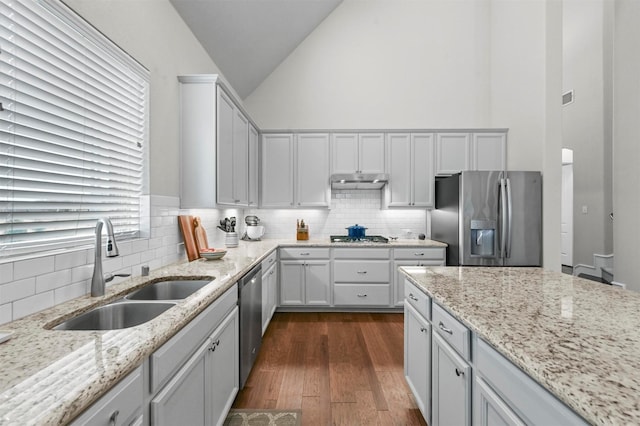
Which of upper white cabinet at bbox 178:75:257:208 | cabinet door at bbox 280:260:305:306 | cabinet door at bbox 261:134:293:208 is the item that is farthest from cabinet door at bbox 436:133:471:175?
upper white cabinet at bbox 178:75:257:208

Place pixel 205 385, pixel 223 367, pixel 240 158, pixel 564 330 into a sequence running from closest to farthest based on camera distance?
pixel 564 330 < pixel 205 385 < pixel 223 367 < pixel 240 158

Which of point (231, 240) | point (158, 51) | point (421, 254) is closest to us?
point (158, 51)

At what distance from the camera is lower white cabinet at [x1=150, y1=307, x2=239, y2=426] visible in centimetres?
110

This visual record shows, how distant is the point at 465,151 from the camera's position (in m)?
4.18

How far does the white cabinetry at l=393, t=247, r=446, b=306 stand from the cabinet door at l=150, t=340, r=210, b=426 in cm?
284

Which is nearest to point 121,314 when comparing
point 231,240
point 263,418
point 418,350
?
point 263,418

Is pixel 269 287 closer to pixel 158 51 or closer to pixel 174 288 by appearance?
pixel 174 288

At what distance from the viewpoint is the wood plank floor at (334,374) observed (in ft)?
6.59

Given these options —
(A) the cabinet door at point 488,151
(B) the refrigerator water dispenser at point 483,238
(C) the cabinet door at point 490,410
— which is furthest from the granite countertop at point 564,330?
(A) the cabinet door at point 488,151

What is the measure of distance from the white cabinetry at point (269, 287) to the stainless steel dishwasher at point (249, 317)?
0.27 metres

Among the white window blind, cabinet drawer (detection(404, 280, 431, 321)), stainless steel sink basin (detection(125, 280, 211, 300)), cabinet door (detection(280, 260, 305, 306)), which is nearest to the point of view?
the white window blind

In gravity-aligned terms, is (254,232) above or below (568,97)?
below

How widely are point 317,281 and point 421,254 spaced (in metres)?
1.40

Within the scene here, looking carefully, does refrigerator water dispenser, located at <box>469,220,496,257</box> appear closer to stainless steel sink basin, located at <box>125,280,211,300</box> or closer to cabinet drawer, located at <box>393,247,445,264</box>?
cabinet drawer, located at <box>393,247,445,264</box>
